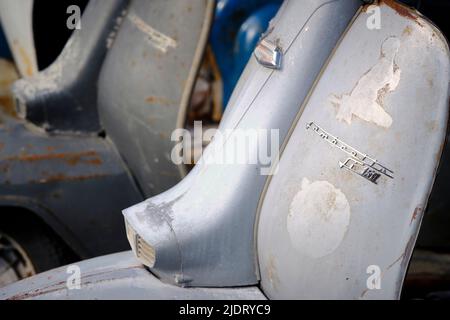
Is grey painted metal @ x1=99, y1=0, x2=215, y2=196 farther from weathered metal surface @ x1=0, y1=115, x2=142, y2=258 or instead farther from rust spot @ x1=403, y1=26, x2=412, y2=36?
rust spot @ x1=403, y1=26, x2=412, y2=36

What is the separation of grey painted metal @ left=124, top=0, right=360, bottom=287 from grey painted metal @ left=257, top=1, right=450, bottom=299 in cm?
6

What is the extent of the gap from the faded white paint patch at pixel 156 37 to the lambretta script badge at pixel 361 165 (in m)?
0.96

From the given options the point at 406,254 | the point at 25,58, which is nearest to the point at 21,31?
the point at 25,58

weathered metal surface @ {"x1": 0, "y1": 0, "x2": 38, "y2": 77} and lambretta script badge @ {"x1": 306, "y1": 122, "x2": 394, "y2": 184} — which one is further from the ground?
lambretta script badge @ {"x1": 306, "y1": 122, "x2": 394, "y2": 184}

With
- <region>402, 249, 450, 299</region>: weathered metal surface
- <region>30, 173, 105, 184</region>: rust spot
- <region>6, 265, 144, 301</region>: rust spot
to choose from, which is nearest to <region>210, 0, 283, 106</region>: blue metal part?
<region>30, 173, 105, 184</region>: rust spot

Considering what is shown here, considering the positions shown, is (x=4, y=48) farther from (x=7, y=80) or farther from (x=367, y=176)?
(x=367, y=176)

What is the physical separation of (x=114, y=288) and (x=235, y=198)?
0.33 meters

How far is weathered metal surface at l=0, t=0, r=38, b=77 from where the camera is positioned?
10.1 ft

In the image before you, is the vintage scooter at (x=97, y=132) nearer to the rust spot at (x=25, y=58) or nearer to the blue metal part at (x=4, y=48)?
the rust spot at (x=25, y=58)

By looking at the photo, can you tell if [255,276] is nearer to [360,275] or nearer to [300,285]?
[300,285]

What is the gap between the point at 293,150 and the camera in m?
1.46
